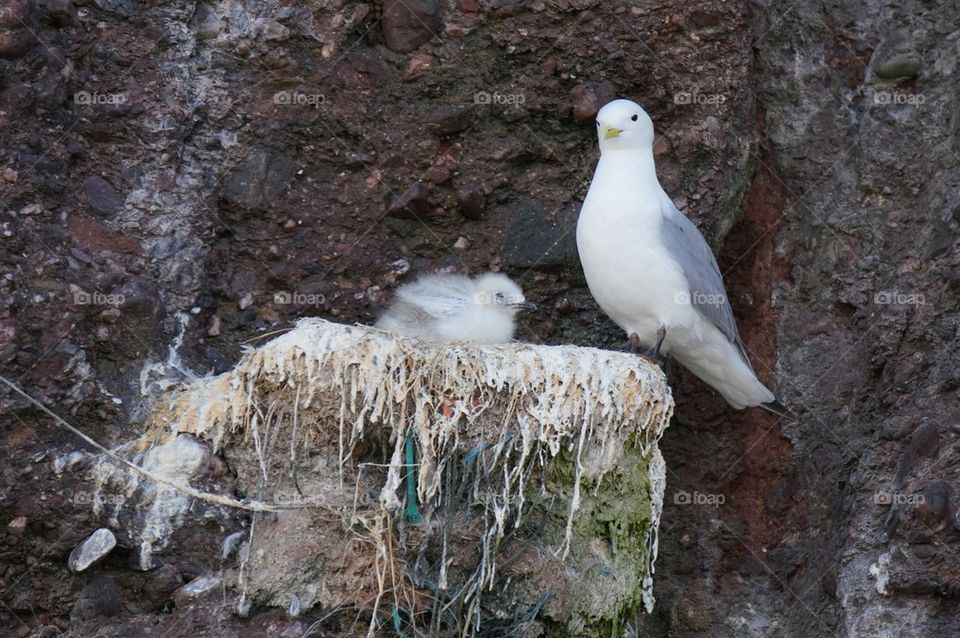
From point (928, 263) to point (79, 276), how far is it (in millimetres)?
3346

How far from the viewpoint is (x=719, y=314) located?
5590 mm

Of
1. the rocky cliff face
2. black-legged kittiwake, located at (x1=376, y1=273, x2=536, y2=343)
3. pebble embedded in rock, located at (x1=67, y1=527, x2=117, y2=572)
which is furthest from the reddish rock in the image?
pebble embedded in rock, located at (x1=67, y1=527, x2=117, y2=572)

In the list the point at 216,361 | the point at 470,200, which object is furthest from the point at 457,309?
the point at 216,361

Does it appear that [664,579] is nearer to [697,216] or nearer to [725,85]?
[697,216]

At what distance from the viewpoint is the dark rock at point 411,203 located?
6.01 metres

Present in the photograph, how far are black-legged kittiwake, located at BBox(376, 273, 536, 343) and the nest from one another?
58 cm

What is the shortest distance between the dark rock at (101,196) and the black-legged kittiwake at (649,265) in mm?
1797

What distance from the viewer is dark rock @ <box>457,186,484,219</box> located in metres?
6.02

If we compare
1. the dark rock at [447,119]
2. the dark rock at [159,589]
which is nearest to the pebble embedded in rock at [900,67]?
the dark rock at [447,119]

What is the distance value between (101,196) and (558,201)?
188cm

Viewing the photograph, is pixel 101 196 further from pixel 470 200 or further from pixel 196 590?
pixel 196 590

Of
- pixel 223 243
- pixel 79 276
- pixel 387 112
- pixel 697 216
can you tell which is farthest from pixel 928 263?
Answer: pixel 79 276

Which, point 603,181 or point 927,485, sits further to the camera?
point 603,181

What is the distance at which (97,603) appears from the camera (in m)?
4.99
